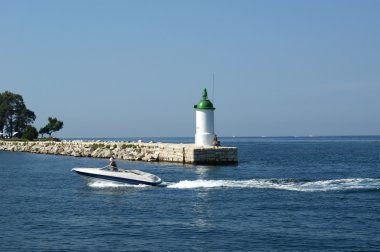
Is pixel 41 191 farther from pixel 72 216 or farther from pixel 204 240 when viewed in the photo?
pixel 204 240

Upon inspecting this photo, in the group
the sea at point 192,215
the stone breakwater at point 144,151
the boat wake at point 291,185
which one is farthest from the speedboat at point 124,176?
the stone breakwater at point 144,151

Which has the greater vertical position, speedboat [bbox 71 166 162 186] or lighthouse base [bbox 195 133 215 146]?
lighthouse base [bbox 195 133 215 146]

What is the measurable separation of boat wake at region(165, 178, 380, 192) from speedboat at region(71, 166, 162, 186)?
122cm

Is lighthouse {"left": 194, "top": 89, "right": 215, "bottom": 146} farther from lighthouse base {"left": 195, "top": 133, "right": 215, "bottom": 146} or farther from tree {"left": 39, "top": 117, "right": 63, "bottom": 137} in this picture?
tree {"left": 39, "top": 117, "right": 63, "bottom": 137}

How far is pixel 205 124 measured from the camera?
63375 millimetres

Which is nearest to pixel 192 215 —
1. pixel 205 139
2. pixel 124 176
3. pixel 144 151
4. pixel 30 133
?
pixel 124 176

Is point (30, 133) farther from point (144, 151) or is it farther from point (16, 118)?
point (144, 151)

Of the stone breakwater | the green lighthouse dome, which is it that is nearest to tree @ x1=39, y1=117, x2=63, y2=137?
the stone breakwater

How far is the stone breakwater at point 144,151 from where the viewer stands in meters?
59.2

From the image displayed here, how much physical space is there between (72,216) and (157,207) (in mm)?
4506

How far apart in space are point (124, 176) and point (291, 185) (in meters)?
10.7

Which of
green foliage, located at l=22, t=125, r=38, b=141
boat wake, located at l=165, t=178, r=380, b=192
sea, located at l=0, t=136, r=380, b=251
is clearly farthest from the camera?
green foliage, located at l=22, t=125, r=38, b=141

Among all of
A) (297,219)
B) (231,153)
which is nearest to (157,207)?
(297,219)

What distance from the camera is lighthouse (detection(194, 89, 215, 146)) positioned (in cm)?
6309
